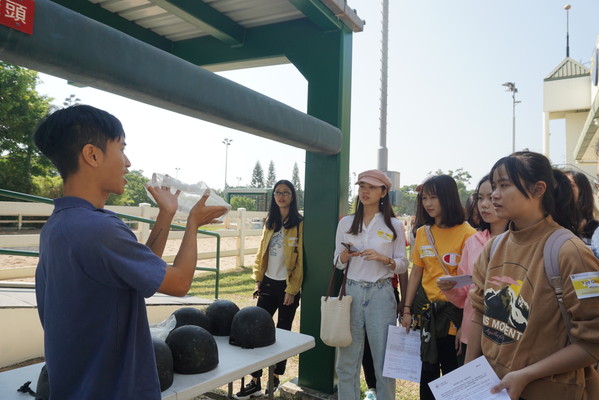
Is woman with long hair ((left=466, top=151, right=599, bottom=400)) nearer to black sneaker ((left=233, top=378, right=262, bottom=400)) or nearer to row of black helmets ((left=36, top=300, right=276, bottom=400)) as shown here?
row of black helmets ((left=36, top=300, right=276, bottom=400))

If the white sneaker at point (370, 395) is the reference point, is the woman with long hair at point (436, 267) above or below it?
above

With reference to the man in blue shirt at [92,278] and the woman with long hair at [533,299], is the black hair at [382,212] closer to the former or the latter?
the woman with long hair at [533,299]

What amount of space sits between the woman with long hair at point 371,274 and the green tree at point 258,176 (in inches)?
3778

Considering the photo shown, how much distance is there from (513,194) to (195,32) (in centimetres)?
371

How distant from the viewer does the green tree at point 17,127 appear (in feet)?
77.0

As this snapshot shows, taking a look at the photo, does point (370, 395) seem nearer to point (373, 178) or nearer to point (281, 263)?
point (281, 263)

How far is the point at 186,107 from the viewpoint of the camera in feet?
6.81

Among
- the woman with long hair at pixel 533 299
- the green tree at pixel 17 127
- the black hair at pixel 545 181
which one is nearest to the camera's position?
the woman with long hair at pixel 533 299

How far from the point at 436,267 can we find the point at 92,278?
2.28m

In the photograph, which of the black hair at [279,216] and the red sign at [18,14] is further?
the black hair at [279,216]

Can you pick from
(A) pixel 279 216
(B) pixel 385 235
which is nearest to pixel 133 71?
(B) pixel 385 235

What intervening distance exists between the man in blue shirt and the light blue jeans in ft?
6.67

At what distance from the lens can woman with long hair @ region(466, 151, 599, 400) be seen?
56.3 inches

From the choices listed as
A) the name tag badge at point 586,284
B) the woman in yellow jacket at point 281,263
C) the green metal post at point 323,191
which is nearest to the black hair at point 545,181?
the name tag badge at point 586,284
